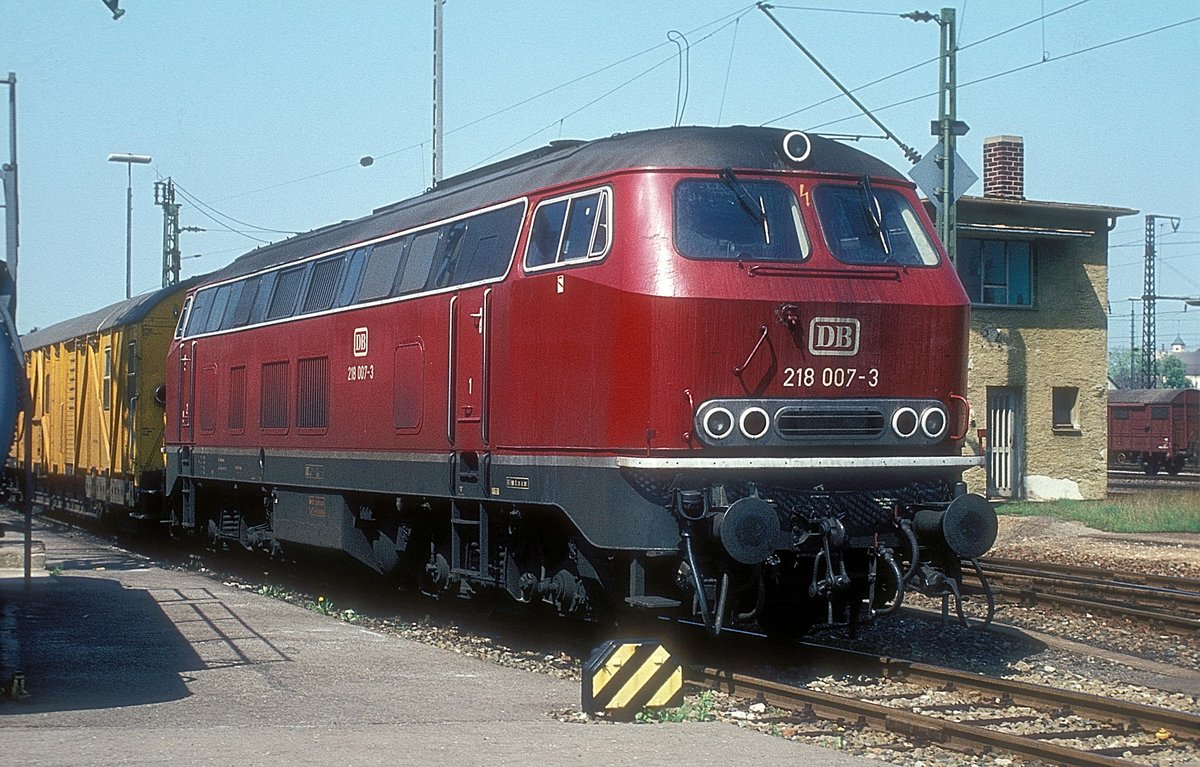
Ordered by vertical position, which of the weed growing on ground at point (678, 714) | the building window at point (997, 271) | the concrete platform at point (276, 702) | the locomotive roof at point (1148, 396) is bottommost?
the weed growing on ground at point (678, 714)

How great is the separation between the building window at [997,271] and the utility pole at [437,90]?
1073 centimetres

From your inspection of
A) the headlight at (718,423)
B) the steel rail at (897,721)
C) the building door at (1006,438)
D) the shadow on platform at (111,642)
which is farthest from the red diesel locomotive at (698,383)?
the building door at (1006,438)

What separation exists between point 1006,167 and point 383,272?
2102 cm

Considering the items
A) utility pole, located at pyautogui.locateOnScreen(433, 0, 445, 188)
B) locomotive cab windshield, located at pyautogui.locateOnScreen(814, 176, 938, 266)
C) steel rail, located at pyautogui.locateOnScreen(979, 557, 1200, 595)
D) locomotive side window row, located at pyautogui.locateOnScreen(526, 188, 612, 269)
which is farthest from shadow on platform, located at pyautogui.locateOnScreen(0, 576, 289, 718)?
utility pole, located at pyautogui.locateOnScreen(433, 0, 445, 188)

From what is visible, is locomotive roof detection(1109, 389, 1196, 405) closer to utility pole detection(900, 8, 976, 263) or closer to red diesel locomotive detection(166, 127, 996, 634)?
utility pole detection(900, 8, 976, 263)

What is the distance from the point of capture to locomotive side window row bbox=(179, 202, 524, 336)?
1193cm

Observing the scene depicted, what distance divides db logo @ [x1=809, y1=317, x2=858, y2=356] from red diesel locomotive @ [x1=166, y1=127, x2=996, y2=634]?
0.06 ft

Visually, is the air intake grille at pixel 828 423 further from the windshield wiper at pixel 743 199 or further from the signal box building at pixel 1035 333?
the signal box building at pixel 1035 333

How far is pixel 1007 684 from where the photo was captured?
9.76 m

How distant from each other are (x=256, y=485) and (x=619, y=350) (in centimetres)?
816

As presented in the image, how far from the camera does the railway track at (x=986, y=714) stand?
8430mm

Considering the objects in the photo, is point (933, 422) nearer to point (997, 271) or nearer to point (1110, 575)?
point (1110, 575)

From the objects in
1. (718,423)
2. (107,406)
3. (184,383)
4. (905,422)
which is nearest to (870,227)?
(905,422)

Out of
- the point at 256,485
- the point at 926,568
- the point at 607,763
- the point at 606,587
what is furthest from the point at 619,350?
the point at 256,485
